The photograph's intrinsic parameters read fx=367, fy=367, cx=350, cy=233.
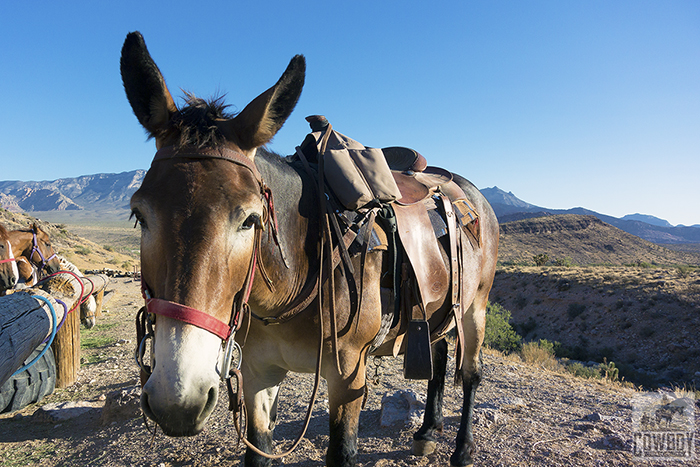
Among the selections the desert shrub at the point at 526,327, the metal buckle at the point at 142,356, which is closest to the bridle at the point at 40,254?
the metal buckle at the point at 142,356

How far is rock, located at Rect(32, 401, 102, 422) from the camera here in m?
4.00

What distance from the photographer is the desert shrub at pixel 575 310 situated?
2001cm

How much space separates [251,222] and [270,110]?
1.85 feet

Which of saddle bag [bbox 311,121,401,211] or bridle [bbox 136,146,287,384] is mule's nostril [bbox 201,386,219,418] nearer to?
bridle [bbox 136,146,287,384]

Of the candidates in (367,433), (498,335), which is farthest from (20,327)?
(498,335)

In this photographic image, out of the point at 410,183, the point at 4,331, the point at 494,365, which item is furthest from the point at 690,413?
the point at 4,331

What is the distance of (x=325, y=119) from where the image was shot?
2.69 meters

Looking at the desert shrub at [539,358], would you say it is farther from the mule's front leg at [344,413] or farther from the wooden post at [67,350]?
the wooden post at [67,350]

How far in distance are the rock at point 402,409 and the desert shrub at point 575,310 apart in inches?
773

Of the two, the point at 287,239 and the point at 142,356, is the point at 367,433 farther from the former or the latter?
the point at 142,356

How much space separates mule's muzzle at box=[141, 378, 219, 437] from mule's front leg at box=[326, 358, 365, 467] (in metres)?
0.92

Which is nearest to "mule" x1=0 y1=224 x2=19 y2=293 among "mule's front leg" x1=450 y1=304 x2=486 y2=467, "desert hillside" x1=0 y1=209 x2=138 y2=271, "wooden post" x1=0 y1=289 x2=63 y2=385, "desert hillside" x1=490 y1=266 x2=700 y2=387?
"wooden post" x1=0 y1=289 x2=63 y2=385

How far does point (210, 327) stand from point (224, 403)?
3.62m

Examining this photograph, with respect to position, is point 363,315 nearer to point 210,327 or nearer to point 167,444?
point 210,327
